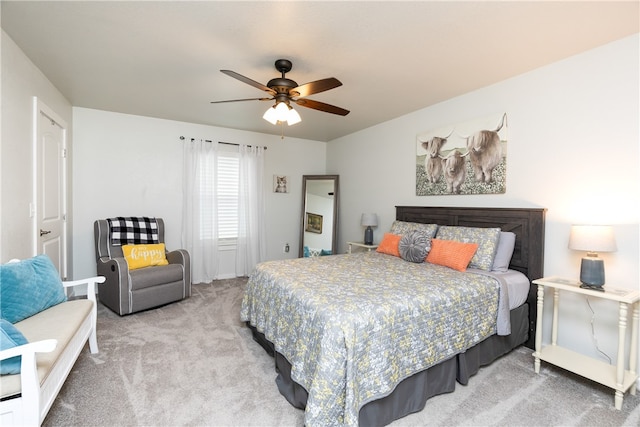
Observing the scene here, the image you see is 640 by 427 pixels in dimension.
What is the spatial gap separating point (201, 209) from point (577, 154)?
4561 mm

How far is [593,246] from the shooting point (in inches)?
83.4

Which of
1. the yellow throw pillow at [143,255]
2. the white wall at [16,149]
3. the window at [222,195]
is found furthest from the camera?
the window at [222,195]

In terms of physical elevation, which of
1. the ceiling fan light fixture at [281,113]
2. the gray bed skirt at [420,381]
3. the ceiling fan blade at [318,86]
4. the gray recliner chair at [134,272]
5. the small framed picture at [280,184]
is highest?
the ceiling fan blade at [318,86]

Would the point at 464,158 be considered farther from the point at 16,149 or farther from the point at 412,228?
the point at 16,149

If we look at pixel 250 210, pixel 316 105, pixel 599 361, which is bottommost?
pixel 599 361

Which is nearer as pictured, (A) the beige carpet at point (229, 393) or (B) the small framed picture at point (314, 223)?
(A) the beige carpet at point (229, 393)

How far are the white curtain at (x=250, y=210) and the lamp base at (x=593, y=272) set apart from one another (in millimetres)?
4123

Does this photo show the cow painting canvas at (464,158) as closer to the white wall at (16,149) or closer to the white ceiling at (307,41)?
the white ceiling at (307,41)

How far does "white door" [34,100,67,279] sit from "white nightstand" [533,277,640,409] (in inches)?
174

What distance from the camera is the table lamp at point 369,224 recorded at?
174 inches

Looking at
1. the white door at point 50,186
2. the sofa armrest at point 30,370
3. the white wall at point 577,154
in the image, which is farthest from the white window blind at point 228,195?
the sofa armrest at point 30,370

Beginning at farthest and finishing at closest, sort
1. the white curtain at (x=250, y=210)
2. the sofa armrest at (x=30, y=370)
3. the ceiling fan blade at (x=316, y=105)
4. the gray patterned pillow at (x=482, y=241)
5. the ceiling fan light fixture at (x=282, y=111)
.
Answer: the white curtain at (x=250, y=210)
the gray patterned pillow at (x=482, y=241)
the ceiling fan blade at (x=316, y=105)
the ceiling fan light fixture at (x=282, y=111)
the sofa armrest at (x=30, y=370)

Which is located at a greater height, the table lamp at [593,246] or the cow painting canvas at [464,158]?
the cow painting canvas at [464,158]

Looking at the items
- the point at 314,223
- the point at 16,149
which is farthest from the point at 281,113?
the point at 314,223
